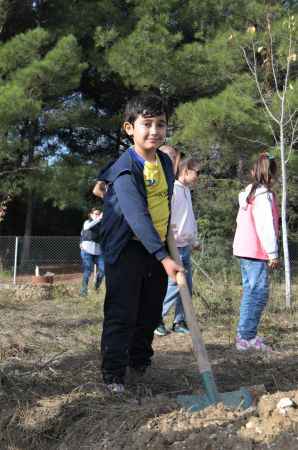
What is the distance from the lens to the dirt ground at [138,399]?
87.7 inches

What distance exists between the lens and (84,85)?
20516mm

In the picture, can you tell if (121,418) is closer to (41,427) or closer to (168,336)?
(41,427)

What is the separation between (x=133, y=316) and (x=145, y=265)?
28 cm

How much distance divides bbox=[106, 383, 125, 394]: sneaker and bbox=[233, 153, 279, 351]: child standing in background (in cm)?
160

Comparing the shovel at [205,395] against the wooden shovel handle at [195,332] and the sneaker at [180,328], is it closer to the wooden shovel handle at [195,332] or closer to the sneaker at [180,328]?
the wooden shovel handle at [195,332]

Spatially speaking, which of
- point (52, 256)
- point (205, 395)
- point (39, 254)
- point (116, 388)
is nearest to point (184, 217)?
point (116, 388)

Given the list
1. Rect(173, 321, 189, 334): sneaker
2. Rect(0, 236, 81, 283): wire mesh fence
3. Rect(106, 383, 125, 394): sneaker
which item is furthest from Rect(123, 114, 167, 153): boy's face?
Rect(0, 236, 81, 283): wire mesh fence

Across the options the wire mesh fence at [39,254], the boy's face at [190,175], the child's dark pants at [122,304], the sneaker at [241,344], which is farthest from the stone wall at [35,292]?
the child's dark pants at [122,304]

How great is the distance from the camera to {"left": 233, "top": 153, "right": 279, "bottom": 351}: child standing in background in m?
4.35

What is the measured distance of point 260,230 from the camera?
439 centimetres

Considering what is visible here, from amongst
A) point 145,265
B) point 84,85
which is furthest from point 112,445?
point 84,85

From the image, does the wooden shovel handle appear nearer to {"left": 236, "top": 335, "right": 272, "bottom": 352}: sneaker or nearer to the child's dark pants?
the child's dark pants

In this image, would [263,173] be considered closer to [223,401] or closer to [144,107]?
[144,107]

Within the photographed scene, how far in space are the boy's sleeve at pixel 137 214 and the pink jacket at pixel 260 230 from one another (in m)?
1.71
